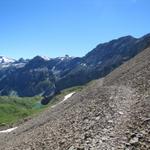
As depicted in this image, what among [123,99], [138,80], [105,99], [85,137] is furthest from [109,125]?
[138,80]

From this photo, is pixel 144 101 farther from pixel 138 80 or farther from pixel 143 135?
pixel 138 80

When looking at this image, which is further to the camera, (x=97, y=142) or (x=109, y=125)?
(x=109, y=125)

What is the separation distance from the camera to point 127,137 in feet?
91.2

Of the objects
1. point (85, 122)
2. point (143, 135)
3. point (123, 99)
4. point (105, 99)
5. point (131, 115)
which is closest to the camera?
point (143, 135)

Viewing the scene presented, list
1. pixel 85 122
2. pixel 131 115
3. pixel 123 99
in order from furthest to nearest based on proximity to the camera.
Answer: pixel 123 99, pixel 85 122, pixel 131 115

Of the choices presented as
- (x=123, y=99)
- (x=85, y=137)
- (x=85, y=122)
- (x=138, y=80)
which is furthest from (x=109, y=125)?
(x=138, y=80)

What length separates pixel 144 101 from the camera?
125 ft

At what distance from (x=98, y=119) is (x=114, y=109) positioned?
3.02 metres

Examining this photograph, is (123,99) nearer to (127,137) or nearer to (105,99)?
(105,99)

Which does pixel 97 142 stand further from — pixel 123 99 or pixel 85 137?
pixel 123 99

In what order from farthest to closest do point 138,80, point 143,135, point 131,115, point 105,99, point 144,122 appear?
point 138,80, point 105,99, point 131,115, point 144,122, point 143,135

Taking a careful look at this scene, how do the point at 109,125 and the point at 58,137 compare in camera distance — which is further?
the point at 58,137

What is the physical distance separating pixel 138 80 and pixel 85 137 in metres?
26.2

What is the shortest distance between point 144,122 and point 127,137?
321 centimetres
